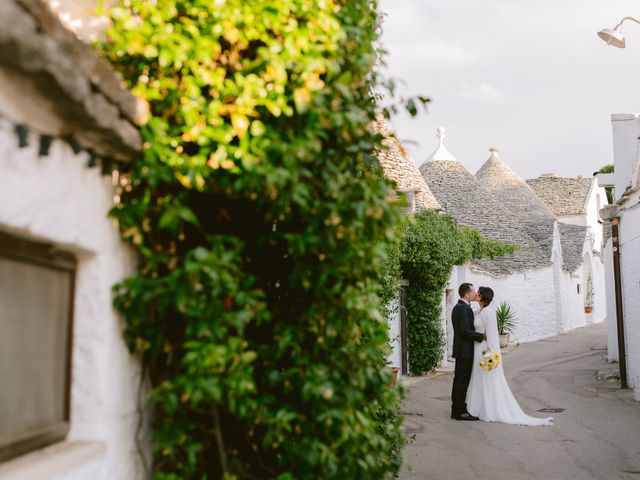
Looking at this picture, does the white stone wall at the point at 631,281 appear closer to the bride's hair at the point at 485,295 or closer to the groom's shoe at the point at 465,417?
the groom's shoe at the point at 465,417

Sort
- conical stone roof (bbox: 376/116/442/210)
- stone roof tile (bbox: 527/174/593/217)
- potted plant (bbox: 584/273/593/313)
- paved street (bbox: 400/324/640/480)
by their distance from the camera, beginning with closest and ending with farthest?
1. paved street (bbox: 400/324/640/480)
2. conical stone roof (bbox: 376/116/442/210)
3. potted plant (bbox: 584/273/593/313)
4. stone roof tile (bbox: 527/174/593/217)

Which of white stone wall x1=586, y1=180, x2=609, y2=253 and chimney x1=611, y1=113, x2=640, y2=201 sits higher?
white stone wall x1=586, y1=180, x2=609, y2=253

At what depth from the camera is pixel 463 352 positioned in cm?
1013

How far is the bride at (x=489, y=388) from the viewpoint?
9875 mm

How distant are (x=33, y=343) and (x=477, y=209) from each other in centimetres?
2686

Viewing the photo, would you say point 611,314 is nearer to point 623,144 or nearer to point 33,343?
point 623,144

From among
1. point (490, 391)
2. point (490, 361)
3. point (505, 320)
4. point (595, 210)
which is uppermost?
point (595, 210)

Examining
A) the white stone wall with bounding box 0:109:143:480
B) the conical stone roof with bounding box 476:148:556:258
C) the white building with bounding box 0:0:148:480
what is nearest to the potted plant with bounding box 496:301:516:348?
the conical stone roof with bounding box 476:148:556:258

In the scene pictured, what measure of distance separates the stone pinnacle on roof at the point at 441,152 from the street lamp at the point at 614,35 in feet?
58.6

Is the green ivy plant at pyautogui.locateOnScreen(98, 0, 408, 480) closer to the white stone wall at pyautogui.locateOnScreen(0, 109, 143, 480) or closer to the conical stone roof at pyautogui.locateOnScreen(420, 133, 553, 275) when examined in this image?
the white stone wall at pyautogui.locateOnScreen(0, 109, 143, 480)

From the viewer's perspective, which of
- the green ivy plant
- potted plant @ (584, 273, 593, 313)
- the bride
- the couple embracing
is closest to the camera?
the green ivy plant

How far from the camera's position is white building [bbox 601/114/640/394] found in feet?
41.2

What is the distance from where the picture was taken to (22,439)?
2781 millimetres

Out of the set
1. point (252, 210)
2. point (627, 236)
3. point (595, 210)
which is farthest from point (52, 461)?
point (595, 210)
